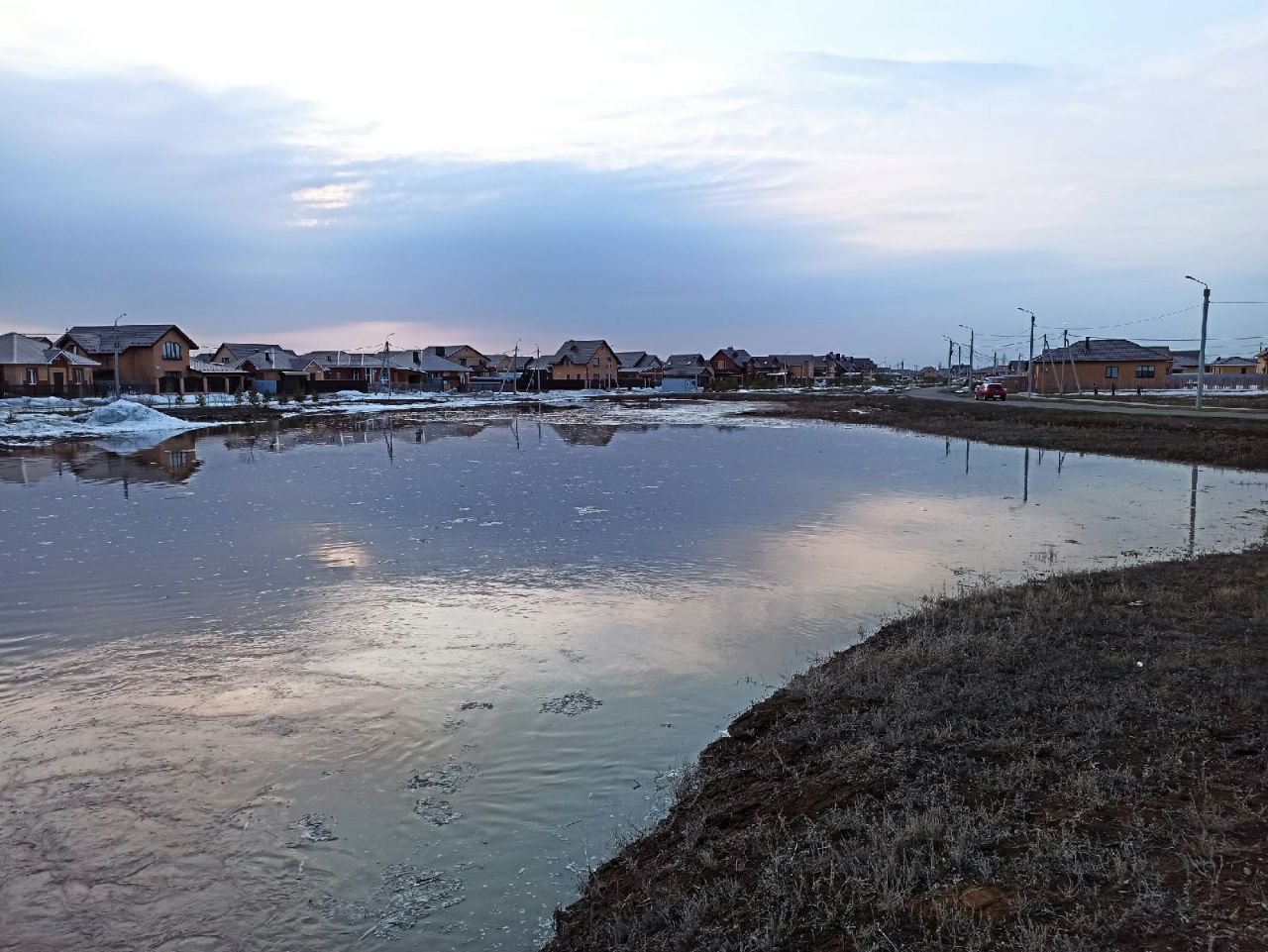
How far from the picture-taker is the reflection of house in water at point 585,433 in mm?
39719

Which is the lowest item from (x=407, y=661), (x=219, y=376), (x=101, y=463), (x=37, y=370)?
(x=407, y=661)

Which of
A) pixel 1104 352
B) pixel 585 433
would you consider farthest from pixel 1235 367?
pixel 585 433

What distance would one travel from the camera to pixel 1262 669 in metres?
7.20

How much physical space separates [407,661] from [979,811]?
647 cm

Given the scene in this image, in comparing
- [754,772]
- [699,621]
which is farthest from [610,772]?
[699,621]

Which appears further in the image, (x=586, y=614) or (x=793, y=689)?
(x=586, y=614)

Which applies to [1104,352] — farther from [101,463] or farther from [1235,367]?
[101,463]

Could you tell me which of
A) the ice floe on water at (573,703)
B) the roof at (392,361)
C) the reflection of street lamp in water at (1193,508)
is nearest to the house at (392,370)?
the roof at (392,361)

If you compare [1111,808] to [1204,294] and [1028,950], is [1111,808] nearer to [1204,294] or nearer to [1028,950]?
[1028,950]

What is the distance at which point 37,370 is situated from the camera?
65938 millimetres

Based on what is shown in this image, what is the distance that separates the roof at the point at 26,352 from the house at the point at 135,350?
4.50 m

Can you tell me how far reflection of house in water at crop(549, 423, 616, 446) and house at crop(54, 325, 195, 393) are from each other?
45.4m

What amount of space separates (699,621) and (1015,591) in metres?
4.25

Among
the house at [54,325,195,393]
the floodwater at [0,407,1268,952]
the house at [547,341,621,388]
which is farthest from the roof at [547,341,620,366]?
the floodwater at [0,407,1268,952]
